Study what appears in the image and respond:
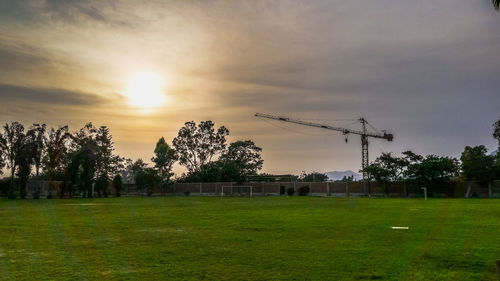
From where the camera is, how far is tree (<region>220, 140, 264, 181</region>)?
93.5m

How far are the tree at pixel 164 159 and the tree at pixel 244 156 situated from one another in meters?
9.98

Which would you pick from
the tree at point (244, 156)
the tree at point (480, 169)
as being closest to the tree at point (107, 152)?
the tree at point (244, 156)

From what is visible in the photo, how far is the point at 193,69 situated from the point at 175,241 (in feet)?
68.3

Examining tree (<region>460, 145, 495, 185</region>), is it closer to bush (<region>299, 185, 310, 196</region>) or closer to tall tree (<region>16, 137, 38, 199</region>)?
bush (<region>299, 185, 310, 196</region>)

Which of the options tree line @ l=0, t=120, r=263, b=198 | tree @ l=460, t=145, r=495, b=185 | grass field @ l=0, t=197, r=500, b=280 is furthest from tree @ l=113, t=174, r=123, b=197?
grass field @ l=0, t=197, r=500, b=280

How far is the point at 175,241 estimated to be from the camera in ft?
37.3

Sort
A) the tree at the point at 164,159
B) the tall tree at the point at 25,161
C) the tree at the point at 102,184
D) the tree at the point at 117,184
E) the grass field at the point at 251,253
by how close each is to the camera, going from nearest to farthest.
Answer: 1. the grass field at the point at 251,253
2. the tall tree at the point at 25,161
3. the tree at the point at 102,184
4. the tree at the point at 117,184
5. the tree at the point at 164,159

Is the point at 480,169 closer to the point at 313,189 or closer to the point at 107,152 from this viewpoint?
the point at 313,189

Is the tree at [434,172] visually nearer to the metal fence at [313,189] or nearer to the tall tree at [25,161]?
the metal fence at [313,189]

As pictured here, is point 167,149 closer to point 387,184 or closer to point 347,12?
point 387,184

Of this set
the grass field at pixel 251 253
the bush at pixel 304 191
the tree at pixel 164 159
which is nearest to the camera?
the grass field at pixel 251 253

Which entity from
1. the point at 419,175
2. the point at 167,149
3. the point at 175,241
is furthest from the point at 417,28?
the point at 167,149

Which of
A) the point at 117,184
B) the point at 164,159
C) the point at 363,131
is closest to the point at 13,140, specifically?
the point at 117,184

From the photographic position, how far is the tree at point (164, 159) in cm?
8500
